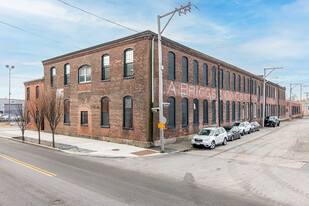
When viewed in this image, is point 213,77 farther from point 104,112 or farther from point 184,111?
point 104,112

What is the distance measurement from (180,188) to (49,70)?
26026 millimetres

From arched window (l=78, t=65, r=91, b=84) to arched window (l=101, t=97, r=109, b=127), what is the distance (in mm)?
3595

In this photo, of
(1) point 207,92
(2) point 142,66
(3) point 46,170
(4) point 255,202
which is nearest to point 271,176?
(4) point 255,202

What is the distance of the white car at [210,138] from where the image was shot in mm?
17203

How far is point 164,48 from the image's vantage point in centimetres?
1980

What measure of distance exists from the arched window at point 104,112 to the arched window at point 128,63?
11.6ft

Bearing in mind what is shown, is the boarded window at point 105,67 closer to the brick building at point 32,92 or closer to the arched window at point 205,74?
the arched window at point 205,74

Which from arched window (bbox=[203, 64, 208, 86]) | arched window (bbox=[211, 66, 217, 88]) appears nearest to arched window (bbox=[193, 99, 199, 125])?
arched window (bbox=[203, 64, 208, 86])

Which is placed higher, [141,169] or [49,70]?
[49,70]

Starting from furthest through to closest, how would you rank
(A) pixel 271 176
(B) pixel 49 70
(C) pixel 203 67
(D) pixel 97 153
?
(B) pixel 49 70, (C) pixel 203 67, (D) pixel 97 153, (A) pixel 271 176

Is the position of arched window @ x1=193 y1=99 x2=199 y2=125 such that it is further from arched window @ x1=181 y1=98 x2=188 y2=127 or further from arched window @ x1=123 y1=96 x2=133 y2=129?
arched window @ x1=123 y1=96 x2=133 y2=129

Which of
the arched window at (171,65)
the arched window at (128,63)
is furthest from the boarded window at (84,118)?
the arched window at (171,65)

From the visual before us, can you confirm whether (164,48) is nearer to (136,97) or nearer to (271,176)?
(136,97)

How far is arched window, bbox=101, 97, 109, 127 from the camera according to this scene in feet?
69.4
